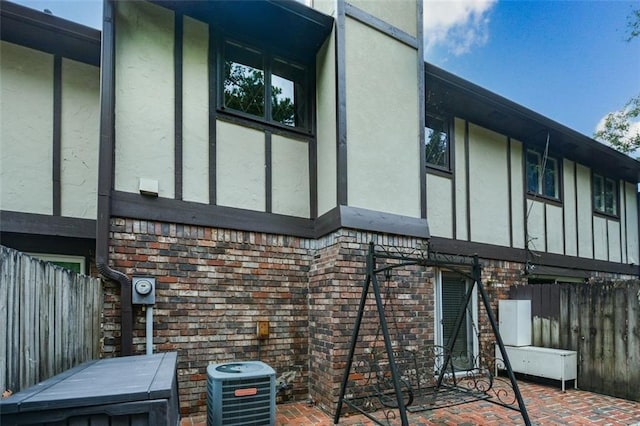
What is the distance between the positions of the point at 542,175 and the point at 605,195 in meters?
2.83

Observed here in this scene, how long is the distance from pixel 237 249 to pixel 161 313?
1080 mm

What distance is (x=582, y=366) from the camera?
5402mm

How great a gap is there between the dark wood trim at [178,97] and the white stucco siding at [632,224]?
35.6 ft

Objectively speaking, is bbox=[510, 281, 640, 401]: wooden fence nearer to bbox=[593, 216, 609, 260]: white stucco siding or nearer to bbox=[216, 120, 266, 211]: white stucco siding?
bbox=[593, 216, 609, 260]: white stucco siding

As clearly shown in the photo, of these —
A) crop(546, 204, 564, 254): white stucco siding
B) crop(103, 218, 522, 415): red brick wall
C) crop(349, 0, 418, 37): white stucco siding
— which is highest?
crop(349, 0, 418, 37): white stucco siding

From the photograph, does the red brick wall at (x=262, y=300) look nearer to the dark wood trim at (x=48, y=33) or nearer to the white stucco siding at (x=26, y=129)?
the white stucco siding at (x=26, y=129)

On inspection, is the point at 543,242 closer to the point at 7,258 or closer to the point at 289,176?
the point at 289,176

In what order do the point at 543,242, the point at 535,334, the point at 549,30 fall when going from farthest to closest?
1. the point at 549,30
2. the point at 543,242
3. the point at 535,334

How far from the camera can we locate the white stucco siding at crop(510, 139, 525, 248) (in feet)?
23.1

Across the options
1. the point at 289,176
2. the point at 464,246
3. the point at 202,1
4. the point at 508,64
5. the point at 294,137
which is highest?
the point at 508,64

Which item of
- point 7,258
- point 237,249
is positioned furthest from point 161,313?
point 7,258

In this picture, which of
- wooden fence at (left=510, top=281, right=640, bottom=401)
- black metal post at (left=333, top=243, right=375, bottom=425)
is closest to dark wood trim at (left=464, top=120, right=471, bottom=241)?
wooden fence at (left=510, top=281, right=640, bottom=401)

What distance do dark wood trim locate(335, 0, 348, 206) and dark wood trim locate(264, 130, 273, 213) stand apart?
91cm

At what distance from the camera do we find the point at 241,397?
3.36 meters
